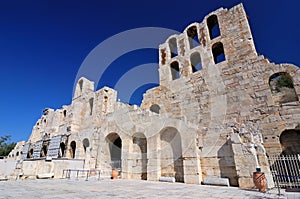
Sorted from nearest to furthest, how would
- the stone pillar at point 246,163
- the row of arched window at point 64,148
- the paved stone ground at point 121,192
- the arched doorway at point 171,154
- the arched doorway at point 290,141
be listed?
the paved stone ground at point 121,192
the stone pillar at point 246,163
the arched doorway at point 290,141
the arched doorway at point 171,154
the row of arched window at point 64,148

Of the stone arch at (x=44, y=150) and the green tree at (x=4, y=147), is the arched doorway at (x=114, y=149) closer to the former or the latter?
Answer: the stone arch at (x=44, y=150)

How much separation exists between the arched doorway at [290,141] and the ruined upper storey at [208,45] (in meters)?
4.90

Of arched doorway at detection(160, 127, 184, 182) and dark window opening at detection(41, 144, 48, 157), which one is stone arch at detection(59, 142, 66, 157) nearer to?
dark window opening at detection(41, 144, 48, 157)

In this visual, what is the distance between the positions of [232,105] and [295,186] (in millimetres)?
4880

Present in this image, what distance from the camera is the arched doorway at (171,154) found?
377 inches

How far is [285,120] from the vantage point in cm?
860

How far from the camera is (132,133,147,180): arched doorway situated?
1051 centimetres

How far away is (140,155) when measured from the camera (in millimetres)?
11047

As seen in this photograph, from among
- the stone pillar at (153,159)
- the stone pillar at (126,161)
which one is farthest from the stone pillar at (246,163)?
the stone pillar at (126,161)

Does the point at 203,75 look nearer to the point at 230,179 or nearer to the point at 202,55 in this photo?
the point at 202,55

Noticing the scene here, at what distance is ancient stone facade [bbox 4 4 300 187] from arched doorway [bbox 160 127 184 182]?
5 centimetres

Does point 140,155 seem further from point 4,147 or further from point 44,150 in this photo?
point 4,147

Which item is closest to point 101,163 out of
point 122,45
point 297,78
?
point 122,45

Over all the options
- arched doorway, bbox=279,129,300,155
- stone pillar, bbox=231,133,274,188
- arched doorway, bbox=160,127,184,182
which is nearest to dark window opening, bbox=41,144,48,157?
arched doorway, bbox=160,127,184,182
